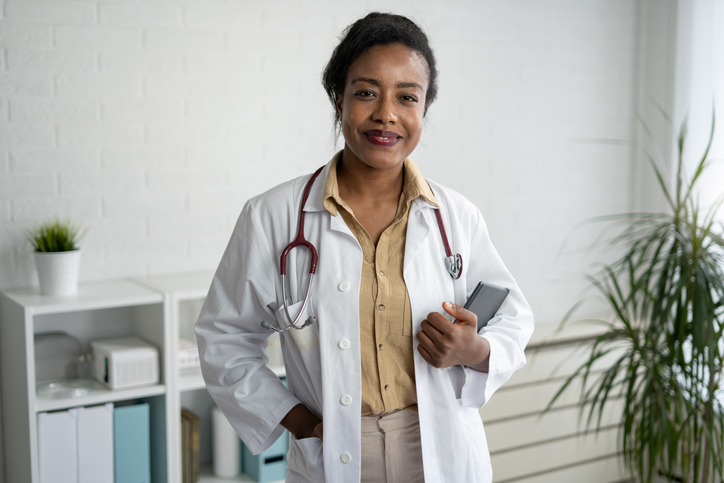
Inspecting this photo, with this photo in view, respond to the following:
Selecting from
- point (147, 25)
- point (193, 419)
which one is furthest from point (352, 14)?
point (193, 419)

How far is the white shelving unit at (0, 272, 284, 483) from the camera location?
2.07 metres

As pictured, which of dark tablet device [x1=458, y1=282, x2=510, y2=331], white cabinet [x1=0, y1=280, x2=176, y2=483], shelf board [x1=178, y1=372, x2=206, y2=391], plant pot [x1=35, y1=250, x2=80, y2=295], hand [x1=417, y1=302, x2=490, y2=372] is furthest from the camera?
shelf board [x1=178, y1=372, x2=206, y2=391]

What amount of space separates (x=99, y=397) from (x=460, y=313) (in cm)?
134

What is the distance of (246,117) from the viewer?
2600 millimetres

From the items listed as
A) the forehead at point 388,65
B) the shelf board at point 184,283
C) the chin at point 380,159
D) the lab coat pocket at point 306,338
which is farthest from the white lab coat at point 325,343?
the shelf board at point 184,283

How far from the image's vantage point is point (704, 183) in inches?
120

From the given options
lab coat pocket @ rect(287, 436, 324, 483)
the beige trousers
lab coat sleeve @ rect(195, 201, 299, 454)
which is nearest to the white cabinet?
lab coat sleeve @ rect(195, 201, 299, 454)

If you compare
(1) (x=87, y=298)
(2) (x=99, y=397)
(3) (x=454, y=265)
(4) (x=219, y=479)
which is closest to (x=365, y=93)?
(3) (x=454, y=265)

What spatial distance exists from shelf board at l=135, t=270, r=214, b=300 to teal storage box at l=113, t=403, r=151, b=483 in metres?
0.37

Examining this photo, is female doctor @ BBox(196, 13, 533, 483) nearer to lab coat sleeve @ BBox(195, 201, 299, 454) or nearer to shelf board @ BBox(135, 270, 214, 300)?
lab coat sleeve @ BBox(195, 201, 299, 454)

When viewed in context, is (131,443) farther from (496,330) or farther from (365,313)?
(496,330)

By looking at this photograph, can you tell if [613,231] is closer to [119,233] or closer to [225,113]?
[225,113]

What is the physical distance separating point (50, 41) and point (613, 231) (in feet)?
8.41

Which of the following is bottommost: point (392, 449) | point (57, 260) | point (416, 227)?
point (392, 449)
